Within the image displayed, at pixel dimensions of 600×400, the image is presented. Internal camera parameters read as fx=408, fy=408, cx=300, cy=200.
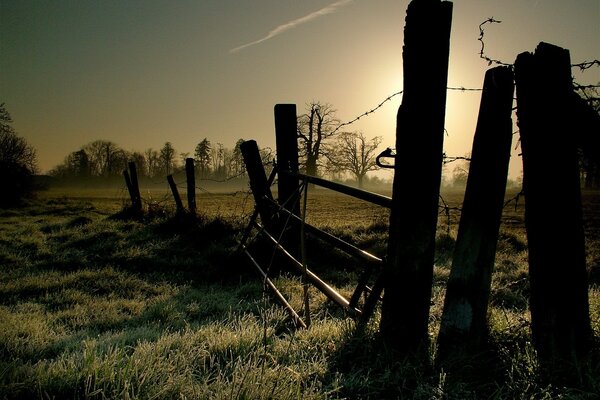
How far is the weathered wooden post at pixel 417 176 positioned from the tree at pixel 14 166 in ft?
100

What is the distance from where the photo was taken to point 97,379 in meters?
2.06

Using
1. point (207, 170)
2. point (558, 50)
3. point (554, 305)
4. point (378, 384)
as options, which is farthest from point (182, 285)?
point (207, 170)

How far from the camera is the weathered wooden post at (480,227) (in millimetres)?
2562

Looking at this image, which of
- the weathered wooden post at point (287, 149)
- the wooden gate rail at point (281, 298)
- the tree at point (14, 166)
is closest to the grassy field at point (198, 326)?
the wooden gate rail at point (281, 298)

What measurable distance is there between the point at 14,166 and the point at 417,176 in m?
34.5

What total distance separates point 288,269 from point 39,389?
4.64 meters

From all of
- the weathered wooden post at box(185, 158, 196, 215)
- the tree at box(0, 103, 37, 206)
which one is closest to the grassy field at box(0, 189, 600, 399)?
the weathered wooden post at box(185, 158, 196, 215)

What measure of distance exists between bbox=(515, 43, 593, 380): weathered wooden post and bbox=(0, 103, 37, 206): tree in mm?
31222

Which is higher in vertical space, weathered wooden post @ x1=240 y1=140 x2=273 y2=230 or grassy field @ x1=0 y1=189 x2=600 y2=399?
weathered wooden post @ x1=240 y1=140 x2=273 y2=230

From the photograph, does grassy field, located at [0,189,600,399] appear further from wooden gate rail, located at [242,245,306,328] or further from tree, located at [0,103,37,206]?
tree, located at [0,103,37,206]

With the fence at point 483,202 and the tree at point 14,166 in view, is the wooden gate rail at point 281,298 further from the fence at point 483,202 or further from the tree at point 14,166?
the tree at point 14,166

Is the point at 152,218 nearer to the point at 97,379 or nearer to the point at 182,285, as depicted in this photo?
the point at 182,285

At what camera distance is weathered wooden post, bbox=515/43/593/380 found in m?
2.41

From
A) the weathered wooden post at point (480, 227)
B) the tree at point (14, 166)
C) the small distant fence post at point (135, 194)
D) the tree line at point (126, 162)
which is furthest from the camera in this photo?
the tree line at point (126, 162)
